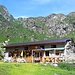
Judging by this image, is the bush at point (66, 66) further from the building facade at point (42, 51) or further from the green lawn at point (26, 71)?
the building facade at point (42, 51)

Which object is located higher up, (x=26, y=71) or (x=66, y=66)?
(x=66, y=66)

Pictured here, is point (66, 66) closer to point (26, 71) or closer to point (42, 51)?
point (26, 71)

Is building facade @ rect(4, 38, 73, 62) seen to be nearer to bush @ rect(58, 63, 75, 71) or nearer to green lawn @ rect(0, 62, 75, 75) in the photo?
bush @ rect(58, 63, 75, 71)

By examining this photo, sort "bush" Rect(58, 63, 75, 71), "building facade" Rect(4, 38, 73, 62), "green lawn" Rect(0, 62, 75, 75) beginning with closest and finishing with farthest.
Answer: "green lawn" Rect(0, 62, 75, 75) < "bush" Rect(58, 63, 75, 71) < "building facade" Rect(4, 38, 73, 62)

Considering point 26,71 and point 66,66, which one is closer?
point 26,71

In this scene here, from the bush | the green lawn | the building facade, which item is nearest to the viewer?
the green lawn

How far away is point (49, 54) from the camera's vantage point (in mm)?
63688

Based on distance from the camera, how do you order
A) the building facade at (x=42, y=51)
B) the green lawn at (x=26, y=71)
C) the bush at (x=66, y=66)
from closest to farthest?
the green lawn at (x=26, y=71)
the bush at (x=66, y=66)
the building facade at (x=42, y=51)

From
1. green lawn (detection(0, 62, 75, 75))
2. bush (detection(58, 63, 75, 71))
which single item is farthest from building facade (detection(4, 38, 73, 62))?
green lawn (detection(0, 62, 75, 75))

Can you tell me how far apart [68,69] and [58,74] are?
23.7 feet

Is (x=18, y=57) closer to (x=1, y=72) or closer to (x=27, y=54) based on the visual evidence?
(x=27, y=54)

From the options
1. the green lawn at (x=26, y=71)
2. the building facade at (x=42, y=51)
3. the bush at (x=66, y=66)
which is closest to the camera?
the green lawn at (x=26, y=71)

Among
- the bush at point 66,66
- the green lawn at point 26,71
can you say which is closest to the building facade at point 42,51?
the bush at point 66,66

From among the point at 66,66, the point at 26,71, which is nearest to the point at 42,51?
the point at 66,66
